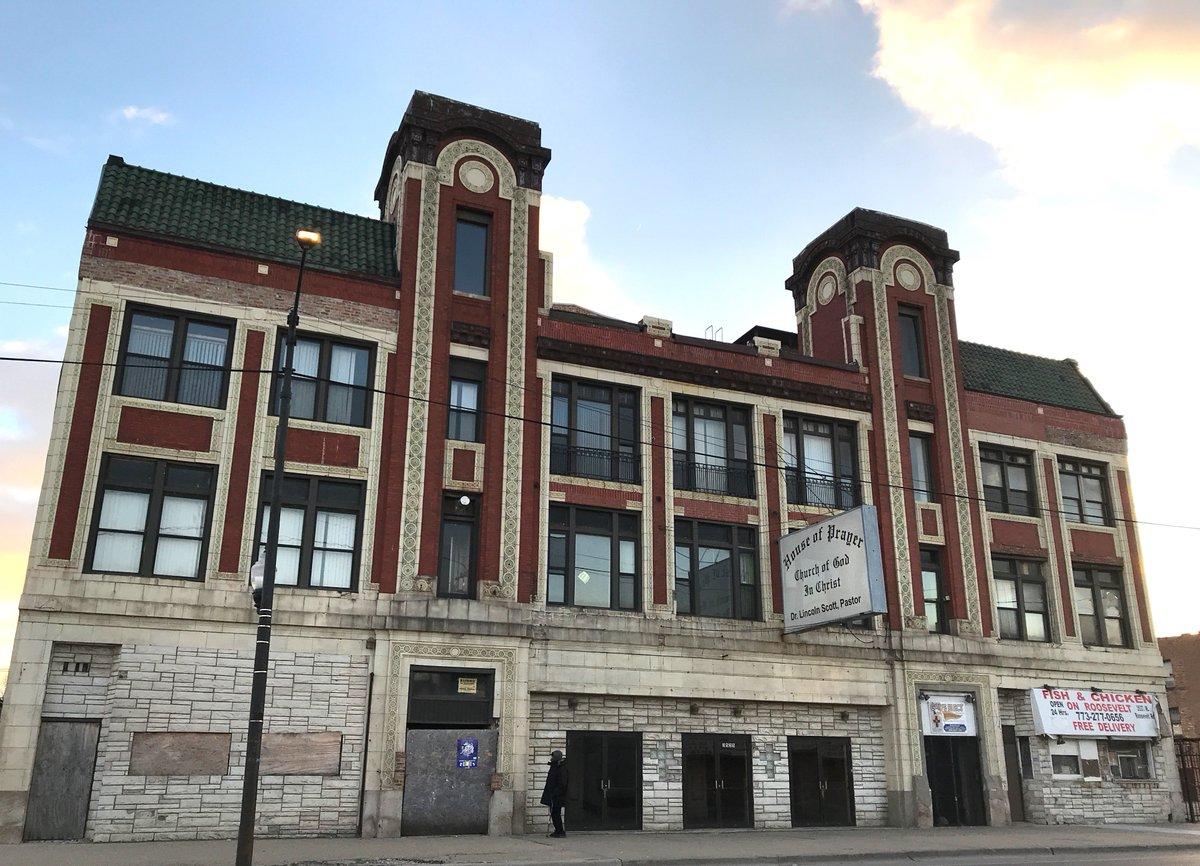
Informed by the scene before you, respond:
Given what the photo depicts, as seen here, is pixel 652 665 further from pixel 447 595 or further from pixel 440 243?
pixel 440 243

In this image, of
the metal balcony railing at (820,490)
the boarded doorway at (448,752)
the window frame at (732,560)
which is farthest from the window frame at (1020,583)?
the boarded doorway at (448,752)

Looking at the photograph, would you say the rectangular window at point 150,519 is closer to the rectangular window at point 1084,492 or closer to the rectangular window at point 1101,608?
the rectangular window at point 1101,608

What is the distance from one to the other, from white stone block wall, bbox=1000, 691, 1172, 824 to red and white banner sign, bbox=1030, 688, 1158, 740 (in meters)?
0.39

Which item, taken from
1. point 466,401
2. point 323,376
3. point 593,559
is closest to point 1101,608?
point 593,559

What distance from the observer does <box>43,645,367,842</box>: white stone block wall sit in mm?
20094

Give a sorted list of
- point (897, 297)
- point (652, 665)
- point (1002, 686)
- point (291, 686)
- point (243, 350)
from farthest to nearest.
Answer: point (897, 297) < point (1002, 686) < point (652, 665) < point (243, 350) < point (291, 686)

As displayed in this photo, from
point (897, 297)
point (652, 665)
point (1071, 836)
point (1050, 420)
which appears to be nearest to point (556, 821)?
point (652, 665)

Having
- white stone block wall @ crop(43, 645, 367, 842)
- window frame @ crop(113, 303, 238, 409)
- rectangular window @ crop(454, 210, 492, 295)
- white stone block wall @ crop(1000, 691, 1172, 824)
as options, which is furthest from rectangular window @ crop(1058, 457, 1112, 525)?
window frame @ crop(113, 303, 238, 409)

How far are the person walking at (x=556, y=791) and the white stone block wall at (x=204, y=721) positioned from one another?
13.3 feet

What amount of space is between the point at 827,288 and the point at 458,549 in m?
15.8

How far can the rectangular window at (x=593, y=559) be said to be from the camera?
2533 cm

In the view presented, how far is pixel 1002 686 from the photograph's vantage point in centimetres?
2925

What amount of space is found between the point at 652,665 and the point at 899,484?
9.66 meters

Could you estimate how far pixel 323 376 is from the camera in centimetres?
2411
